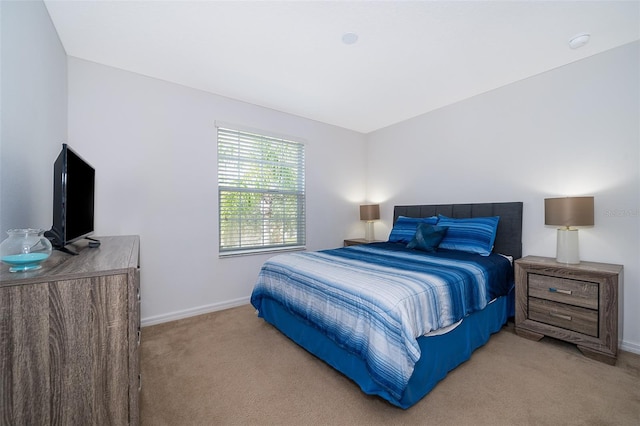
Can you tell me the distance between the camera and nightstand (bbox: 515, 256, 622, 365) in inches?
78.0

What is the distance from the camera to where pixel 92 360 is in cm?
98

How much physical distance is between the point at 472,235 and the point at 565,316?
969mm

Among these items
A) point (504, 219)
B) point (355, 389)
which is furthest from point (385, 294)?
point (504, 219)

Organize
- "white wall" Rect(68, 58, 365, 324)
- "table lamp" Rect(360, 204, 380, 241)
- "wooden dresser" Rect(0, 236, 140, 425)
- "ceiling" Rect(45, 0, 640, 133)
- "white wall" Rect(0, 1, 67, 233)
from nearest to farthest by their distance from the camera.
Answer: "wooden dresser" Rect(0, 236, 140, 425) < "white wall" Rect(0, 1, 67, 233) < "ceiling" Rect(45, 0, 640, 133) < "white wall" Rect(68, 58, 365, 324) < "table lamp" Rect(360, 204, 380, 241)

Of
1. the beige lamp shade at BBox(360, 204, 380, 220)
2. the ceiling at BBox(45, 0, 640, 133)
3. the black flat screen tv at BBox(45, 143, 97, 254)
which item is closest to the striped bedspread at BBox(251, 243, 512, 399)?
the black flat screen tv at BBox(45, 143, 97, 254)

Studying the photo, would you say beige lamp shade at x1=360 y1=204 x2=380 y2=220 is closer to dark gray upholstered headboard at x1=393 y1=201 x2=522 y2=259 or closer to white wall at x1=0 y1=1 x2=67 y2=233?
dark gray upholstered headboard at x1=393 y1=201 x2=522 y2=259

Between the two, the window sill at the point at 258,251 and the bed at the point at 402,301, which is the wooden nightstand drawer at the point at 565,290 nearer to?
the bed at the point at 402,301

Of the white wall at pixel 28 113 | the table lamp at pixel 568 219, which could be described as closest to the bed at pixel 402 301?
the table lamp at pixel 568 219

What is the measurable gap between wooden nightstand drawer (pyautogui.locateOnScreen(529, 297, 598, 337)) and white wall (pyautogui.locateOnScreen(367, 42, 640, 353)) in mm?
454

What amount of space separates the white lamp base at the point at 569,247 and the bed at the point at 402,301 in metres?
0.44

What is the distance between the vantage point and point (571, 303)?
84.8 inches

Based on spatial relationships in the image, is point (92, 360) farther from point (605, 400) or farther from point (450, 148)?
point (450, 148)

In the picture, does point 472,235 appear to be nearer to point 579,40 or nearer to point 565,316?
point 565,316

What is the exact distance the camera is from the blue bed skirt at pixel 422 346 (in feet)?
5.16
